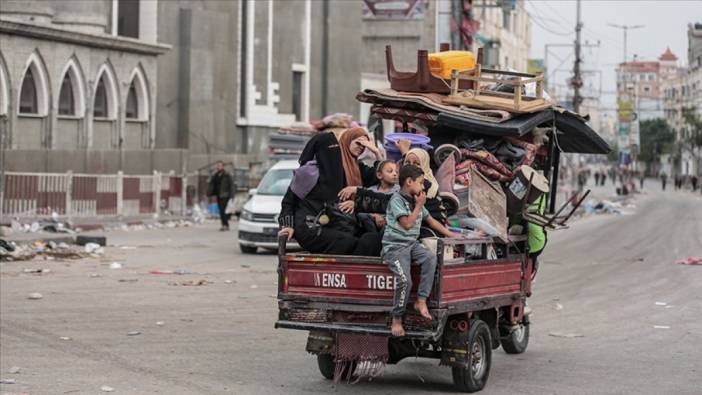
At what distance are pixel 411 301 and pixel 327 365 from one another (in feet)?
4.53

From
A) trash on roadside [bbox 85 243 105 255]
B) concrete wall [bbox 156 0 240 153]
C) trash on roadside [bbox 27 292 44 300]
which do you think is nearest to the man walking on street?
trash on roadside [bbox 85 243 105 255]

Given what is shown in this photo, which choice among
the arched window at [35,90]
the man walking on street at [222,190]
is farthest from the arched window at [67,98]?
the man walking on street at [222,190]

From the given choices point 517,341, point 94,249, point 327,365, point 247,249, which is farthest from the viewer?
point 247,249

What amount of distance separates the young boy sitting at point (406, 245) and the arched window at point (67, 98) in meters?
32.6

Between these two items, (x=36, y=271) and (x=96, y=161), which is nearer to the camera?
(x=36, y=271)

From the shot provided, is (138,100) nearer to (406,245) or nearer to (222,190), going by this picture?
(222,190)

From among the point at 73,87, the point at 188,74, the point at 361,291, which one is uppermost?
the point at 188,74

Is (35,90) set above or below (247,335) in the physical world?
above

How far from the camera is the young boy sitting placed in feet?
31.4

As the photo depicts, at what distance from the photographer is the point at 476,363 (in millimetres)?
10453

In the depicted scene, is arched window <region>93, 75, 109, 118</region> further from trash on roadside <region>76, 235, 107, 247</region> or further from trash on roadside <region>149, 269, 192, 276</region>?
trash on roadside <region>149, 269, 192, 276</region>

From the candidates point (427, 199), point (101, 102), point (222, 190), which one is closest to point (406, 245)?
point (427, 199)

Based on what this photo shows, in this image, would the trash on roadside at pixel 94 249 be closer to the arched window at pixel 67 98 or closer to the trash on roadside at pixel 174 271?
the trash on roadside at pixel 174 271

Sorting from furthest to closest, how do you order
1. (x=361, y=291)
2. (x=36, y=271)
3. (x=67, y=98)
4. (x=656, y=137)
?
(x=656, y=137) → (x=67, y=98) → (x=36, y=271) → (x=361, y=291)
